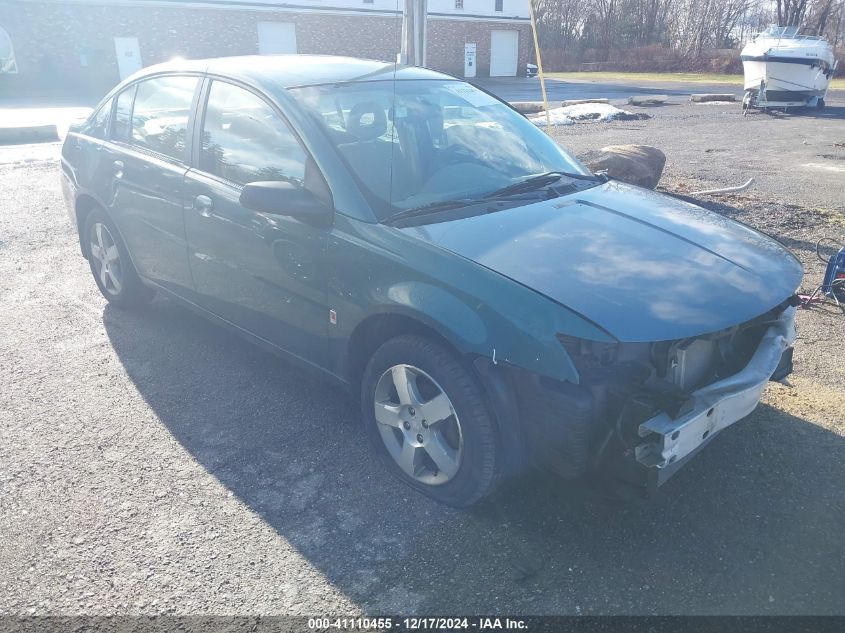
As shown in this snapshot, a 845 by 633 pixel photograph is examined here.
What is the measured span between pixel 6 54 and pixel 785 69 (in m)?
28.2

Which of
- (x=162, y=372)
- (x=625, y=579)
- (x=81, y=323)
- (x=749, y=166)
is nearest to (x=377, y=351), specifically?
(x=625, y=579)

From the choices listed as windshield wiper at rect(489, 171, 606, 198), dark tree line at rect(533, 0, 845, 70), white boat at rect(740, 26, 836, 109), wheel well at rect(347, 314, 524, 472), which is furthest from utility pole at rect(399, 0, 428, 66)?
dark tree line at rect(533, 0, 845, 70)

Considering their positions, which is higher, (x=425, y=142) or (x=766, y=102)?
(x=425, y=142)

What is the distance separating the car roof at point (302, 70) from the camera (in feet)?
12.2

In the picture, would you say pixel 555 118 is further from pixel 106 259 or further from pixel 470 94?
pixel 106 259

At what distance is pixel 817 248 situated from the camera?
6090mm

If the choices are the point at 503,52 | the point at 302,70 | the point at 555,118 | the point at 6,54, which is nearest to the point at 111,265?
the point at 302,70

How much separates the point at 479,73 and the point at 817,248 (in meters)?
38.3

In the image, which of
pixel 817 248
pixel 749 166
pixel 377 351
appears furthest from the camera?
pixel 749 166

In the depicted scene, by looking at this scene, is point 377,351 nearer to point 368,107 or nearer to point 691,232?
point 368,107

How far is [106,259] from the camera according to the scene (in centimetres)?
506

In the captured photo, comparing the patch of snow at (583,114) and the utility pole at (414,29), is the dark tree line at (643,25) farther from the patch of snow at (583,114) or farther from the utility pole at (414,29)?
the utility pole at (414,29)

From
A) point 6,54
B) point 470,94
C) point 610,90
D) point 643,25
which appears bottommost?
point 610,90

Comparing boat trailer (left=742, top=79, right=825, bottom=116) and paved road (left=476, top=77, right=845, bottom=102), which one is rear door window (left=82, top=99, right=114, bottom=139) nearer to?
boat trailer (left=742, top=79, right=825, bottom=116)
